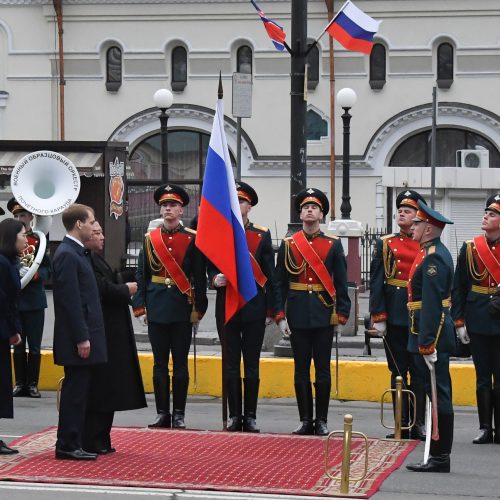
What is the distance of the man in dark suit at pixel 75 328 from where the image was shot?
440 inches

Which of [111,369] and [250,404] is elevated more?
[111,369]

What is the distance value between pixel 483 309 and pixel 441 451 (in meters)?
1.87

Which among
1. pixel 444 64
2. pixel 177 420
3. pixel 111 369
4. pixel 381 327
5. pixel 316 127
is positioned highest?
pixel 444 64

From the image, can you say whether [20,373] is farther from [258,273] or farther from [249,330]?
[258,273]

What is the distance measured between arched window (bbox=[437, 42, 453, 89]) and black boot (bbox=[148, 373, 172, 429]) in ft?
79.5

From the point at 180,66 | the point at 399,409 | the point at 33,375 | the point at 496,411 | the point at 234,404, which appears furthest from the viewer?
the point at 180,66

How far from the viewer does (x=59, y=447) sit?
1126cm

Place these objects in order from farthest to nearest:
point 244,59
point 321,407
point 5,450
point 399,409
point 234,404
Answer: point 244,59 < point 234,404 < point 321,407 < point 399,409 < point 5,450

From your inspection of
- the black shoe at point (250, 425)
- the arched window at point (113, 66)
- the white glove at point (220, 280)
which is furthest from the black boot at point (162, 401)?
the arched window at point (113, 66)

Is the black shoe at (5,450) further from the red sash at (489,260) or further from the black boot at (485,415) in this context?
the red sash at (489,260)

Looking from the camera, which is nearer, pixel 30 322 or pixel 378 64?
pixel 30 322

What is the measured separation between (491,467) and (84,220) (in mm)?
3543

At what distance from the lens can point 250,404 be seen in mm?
12898

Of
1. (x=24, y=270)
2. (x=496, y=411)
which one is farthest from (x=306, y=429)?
(x=24, y=270)
